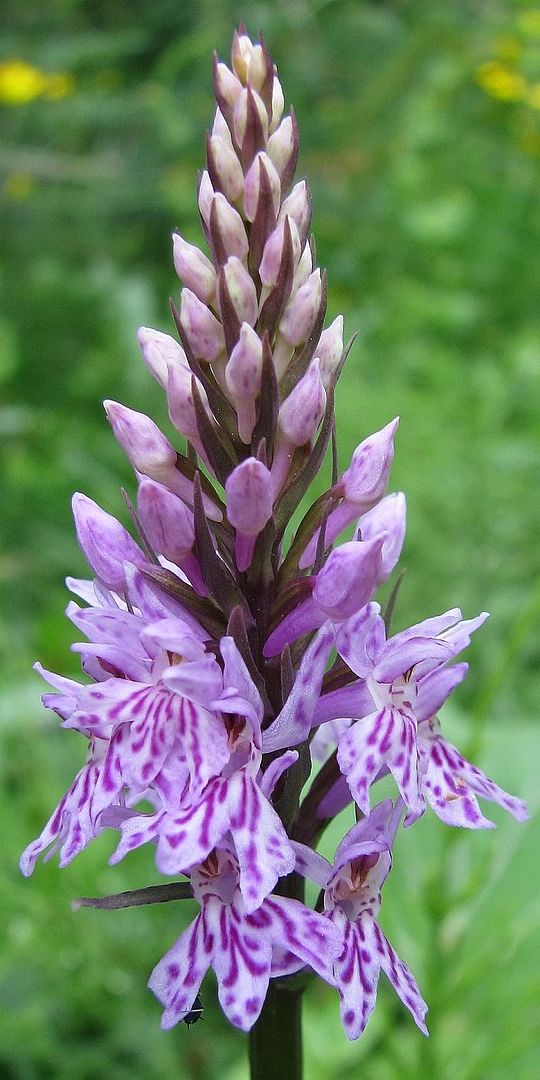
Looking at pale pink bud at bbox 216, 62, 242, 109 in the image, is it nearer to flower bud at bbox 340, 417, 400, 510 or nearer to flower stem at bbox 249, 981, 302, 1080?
flower bud at bbox 340, 417, 400, 510

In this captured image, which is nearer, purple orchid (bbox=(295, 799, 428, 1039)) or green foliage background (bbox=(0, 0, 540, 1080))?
purple orchid (bbox=(295, 799, 428, 1039))

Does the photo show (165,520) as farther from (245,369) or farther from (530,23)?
(530,23)

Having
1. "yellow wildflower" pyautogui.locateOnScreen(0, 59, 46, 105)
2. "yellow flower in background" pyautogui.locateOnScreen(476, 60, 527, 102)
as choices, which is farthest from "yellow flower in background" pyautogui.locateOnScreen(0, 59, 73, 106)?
"yellow flower in background" pyautogui.locateOnScreen(476, 60, 527, 102)

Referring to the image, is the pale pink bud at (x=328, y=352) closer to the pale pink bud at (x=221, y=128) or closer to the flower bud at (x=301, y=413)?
the flower bud at (x=301, y=413)

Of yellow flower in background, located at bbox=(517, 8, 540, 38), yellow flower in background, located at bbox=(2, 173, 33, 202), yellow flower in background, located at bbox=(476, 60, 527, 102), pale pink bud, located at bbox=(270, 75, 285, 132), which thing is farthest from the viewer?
yellow flower in background, located at bbox=(476, 60, 527, 102)

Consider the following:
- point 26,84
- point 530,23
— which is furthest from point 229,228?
point 530,23

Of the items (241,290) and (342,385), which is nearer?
(241,290)

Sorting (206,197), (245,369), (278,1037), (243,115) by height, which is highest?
(243,115)

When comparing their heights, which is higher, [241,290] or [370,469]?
[241,290]
